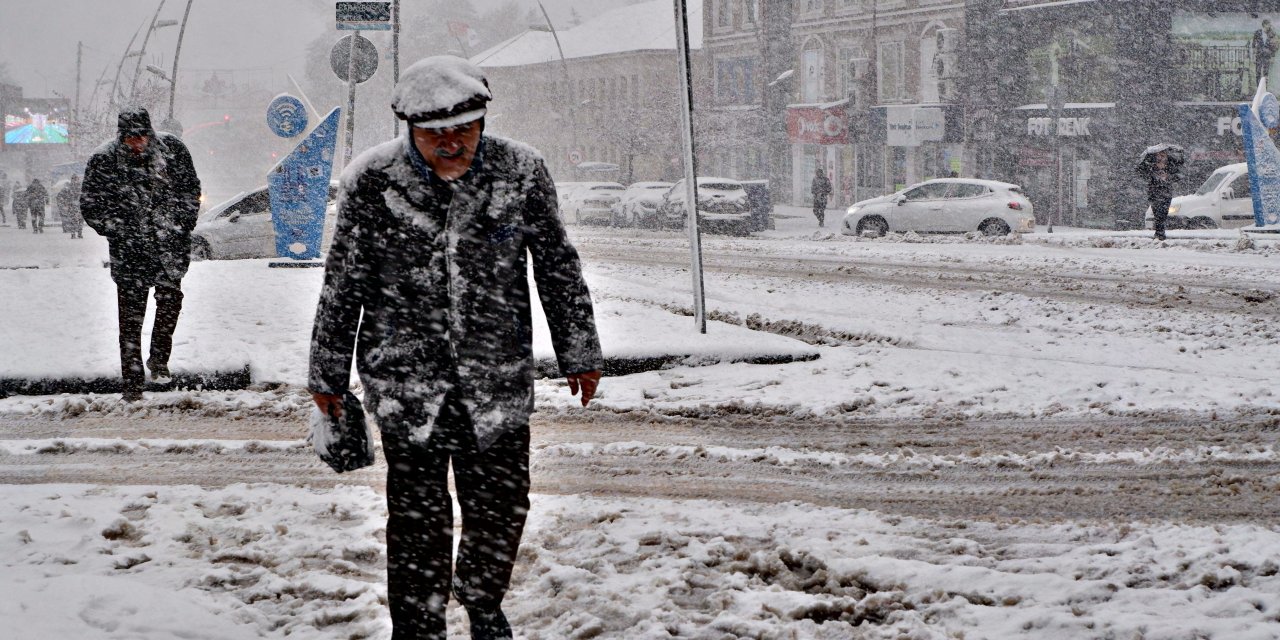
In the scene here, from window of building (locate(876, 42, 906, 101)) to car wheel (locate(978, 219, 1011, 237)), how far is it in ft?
68.1

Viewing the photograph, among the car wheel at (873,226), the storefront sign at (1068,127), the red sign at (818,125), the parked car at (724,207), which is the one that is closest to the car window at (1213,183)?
the car wheel at (873,226)

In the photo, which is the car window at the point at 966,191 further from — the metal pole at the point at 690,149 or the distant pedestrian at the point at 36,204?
the distant pedestrian at the point at 36,204

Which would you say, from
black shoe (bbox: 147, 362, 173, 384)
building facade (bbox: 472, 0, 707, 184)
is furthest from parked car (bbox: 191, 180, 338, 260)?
building facade (bbox: 472, 0, 707, 184)

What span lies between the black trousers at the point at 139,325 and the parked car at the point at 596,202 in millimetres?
28066

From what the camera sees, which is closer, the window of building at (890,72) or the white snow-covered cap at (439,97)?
the white snow-covered cap at (439,97)

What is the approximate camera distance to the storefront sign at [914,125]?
42.9 metres

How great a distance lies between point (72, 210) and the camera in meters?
34.4

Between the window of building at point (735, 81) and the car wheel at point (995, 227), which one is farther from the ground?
the window of building at point (735, 81)

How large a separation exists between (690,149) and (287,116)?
8.60 meters

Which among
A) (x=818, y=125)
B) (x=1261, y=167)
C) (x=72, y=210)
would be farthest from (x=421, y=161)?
(x=818, y=125)

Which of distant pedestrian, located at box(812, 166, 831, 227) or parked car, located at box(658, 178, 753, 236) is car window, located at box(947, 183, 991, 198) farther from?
distant pedestrian, located at box(812, 166, 831, 227)

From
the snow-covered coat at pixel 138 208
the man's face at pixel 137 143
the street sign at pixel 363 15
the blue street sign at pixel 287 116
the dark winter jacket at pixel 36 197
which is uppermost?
the street sign at pixel 363 15

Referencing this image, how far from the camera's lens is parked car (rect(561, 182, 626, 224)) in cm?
3684

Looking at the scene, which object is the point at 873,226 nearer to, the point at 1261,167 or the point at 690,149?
the point at 1261,167
